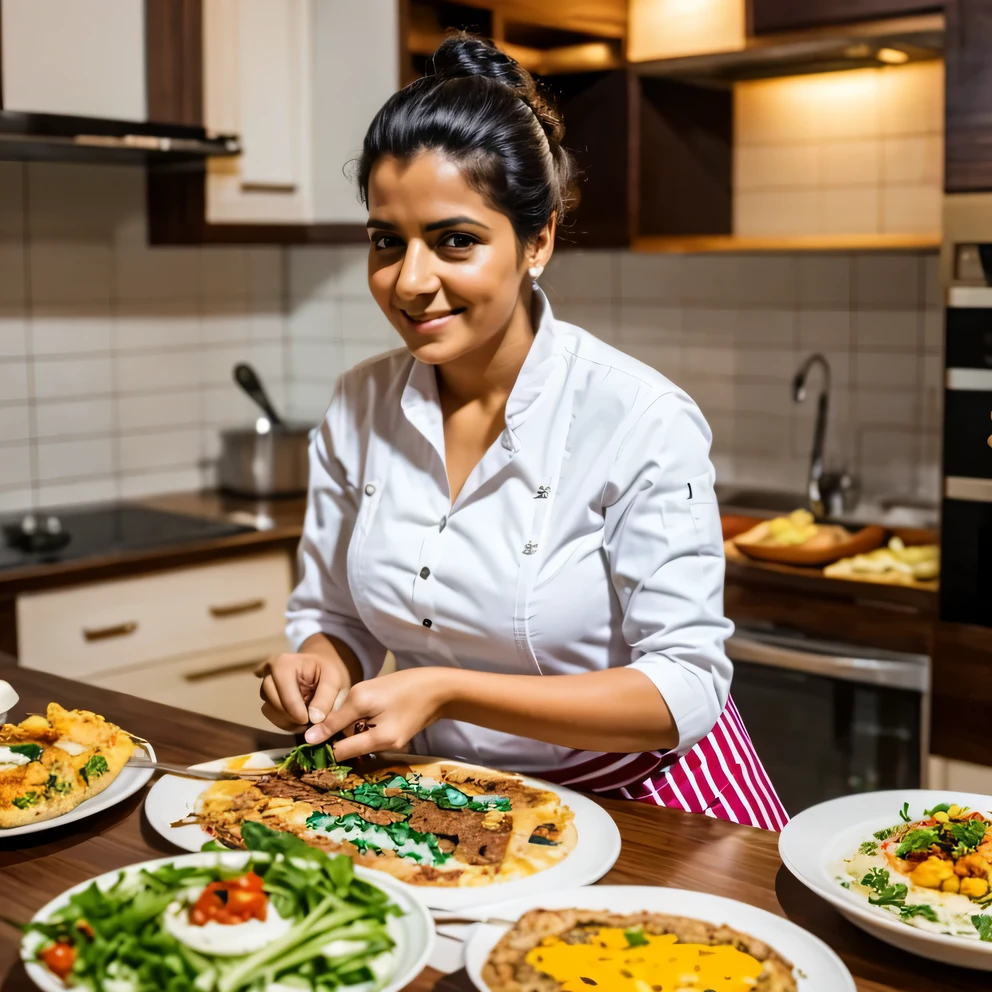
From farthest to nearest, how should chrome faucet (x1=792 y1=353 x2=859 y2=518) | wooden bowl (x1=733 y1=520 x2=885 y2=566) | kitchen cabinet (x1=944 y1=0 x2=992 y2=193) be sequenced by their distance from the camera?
chrome faucet (x1=792 y1=353 x2=859 y2=518), wooden bowl (x1=733 y1=520 x2=885 y2=566), kitchen cabinet (x1=944 y1=0 x2=992 y2=193)

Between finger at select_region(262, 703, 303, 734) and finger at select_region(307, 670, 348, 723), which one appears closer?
finger at select_region(307, 670, 348, 723)

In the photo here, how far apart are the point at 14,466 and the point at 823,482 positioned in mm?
1913

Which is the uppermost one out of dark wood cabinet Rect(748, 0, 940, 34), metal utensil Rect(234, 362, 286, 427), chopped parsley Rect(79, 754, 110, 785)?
dark wood cabinet Rect(748, 0, 940, 34)

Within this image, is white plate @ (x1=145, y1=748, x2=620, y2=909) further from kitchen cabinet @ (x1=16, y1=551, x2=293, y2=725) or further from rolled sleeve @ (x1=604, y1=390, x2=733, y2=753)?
kitchen cabinet @ (x1=16, y1=551, x2=293, y2=725)

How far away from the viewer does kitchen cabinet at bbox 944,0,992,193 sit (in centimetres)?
230

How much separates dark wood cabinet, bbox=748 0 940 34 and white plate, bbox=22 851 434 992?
6.81 ft

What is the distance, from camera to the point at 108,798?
1.21 m

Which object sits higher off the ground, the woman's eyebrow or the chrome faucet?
the woman's eyebrow

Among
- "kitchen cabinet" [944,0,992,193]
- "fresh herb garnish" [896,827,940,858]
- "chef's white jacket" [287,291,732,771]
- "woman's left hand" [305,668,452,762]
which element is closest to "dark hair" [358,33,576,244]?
"chef's white jacket" [287,291,732,771]

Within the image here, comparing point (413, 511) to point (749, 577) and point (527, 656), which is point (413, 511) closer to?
point (527, 656)

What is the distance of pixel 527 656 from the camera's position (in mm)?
1469

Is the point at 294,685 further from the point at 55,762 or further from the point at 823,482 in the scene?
the point at 823,482

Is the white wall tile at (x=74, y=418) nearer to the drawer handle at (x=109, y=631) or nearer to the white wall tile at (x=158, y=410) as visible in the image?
the white wall tile at (x=158, y=410)

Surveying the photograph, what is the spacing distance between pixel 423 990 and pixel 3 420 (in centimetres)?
250
